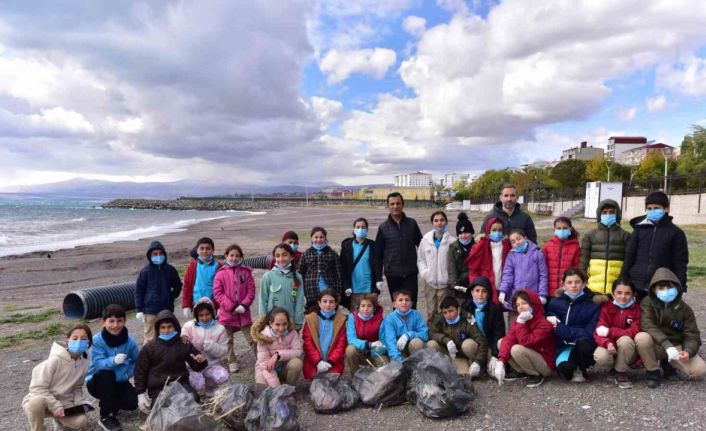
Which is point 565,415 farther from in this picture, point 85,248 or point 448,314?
point 85,248

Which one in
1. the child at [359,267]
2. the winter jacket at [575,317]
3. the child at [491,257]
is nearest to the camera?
the winter jacket at [575,317]

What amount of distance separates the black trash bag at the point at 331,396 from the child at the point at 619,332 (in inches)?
103

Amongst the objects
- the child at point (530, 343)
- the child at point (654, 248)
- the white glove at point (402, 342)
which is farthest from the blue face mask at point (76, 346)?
the child at point (654, 248)

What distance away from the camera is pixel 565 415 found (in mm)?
4168

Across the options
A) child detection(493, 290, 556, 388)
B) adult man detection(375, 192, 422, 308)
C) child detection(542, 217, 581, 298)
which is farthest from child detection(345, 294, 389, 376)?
child detection(542, 217, 581, 298)

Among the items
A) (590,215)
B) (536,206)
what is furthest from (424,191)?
(590,215)

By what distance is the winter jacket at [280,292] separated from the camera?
5.66 meters

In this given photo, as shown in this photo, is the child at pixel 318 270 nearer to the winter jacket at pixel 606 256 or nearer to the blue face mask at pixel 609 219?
the winter jacket at pixel 606 256

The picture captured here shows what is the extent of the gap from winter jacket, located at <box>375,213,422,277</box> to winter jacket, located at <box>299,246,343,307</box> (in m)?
0.70

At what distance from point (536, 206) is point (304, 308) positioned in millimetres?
47133

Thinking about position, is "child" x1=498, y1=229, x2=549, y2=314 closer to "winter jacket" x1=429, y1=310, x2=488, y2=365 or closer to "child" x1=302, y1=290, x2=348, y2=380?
"winter jacket" x1=429, y1=310, x2=488, y2=365

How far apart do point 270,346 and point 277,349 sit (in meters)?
Answer: 0.08

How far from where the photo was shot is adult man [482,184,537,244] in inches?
239

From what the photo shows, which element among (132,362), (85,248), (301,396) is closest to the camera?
(132,362)
